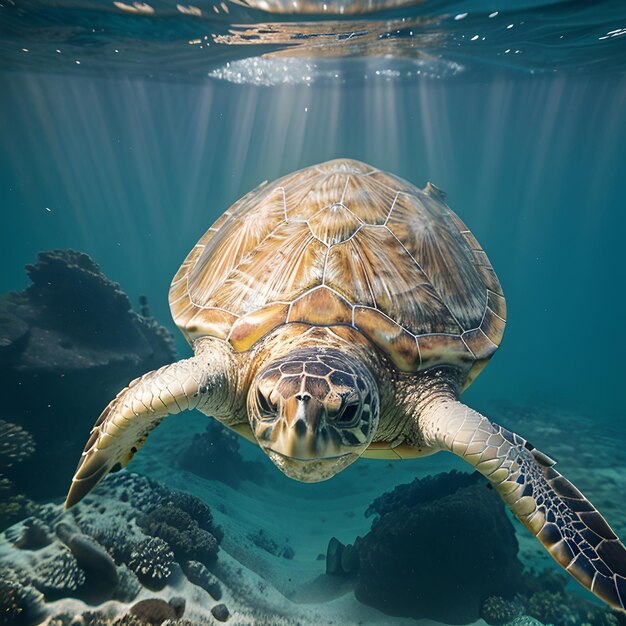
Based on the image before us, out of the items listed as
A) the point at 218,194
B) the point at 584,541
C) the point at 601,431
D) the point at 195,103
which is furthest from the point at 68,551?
the point at 218,194

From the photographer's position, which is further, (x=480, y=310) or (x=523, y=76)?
(x=523, y=76)

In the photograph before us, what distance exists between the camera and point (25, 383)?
7477 millimetres

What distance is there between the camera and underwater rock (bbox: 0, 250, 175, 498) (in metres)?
7.25

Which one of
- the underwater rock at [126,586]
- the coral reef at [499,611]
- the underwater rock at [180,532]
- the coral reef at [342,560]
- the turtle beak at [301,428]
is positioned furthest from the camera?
the coral reef at [342,560]

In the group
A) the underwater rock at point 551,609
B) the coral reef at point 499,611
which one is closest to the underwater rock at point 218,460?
the coral reef at point 499,611

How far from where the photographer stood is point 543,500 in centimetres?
229

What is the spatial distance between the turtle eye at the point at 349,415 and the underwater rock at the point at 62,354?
7087mm

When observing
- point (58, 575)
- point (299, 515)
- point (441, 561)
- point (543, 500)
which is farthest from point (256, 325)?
point (299, 515)

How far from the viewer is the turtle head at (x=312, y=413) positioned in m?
1.78

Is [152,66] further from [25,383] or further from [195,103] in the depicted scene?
[25,383]

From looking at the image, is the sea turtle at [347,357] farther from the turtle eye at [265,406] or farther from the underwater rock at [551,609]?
the underwater rock at [551,609]

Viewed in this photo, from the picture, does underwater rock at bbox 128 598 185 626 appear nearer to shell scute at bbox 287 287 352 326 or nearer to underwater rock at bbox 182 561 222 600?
underwater rock at bbox 182 561 222 600

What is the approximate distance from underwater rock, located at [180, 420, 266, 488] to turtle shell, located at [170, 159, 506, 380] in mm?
7010

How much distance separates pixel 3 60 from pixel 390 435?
2215 centimetres
